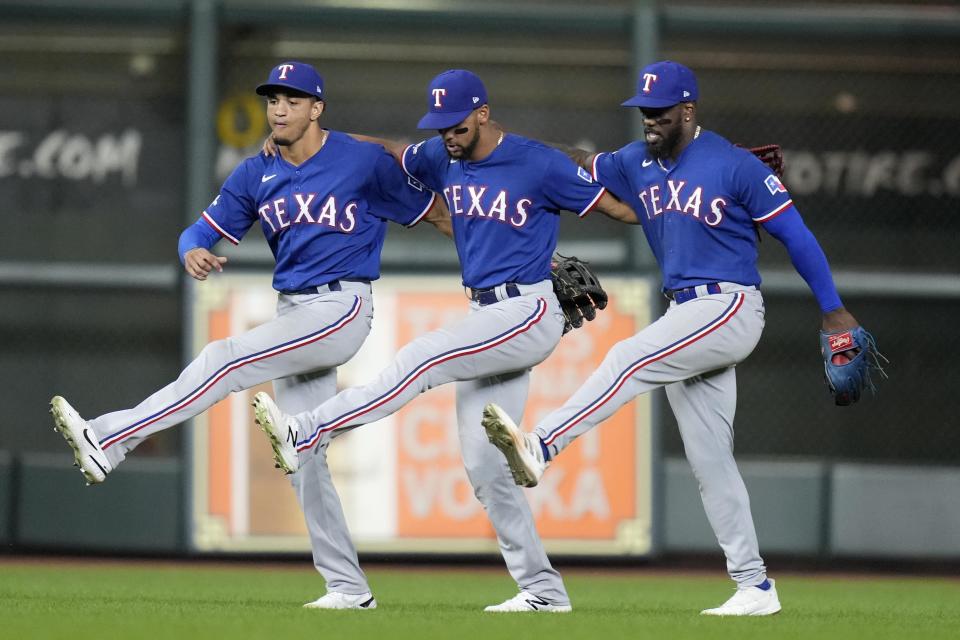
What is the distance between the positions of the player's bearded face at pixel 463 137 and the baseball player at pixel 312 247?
1.21 ft

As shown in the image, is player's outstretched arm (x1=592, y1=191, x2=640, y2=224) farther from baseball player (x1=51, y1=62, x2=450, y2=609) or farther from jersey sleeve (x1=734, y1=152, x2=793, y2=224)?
baseball player (x1=51, y1=62, x2=450, y2=609)

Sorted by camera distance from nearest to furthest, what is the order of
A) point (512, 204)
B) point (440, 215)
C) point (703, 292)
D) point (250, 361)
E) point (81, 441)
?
1. point (81, 441)
2. point (250, 361)
3. point (703, 292)
4. point (512, 204)
5. point (440, 215)

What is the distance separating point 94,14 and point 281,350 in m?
4.62

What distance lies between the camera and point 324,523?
6480mm

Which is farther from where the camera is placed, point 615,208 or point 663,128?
point 615,208

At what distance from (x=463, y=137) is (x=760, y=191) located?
3.61 ft

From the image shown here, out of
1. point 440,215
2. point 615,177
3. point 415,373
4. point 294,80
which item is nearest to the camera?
point 415,373

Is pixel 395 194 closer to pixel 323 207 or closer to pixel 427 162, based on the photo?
pixel 427 162

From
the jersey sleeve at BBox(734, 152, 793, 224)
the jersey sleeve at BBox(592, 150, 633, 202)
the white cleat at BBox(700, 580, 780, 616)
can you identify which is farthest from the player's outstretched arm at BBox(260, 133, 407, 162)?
the white cleat at BBox(700, 580, 780, 616)

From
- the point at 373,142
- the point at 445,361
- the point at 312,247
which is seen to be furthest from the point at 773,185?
the point at 312,247

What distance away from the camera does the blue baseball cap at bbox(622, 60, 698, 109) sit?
6.14 metres

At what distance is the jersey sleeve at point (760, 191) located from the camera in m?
6.10

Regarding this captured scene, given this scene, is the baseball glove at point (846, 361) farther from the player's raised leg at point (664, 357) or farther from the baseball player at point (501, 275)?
the baseball player at point (501, 275)

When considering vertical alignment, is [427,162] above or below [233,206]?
above
